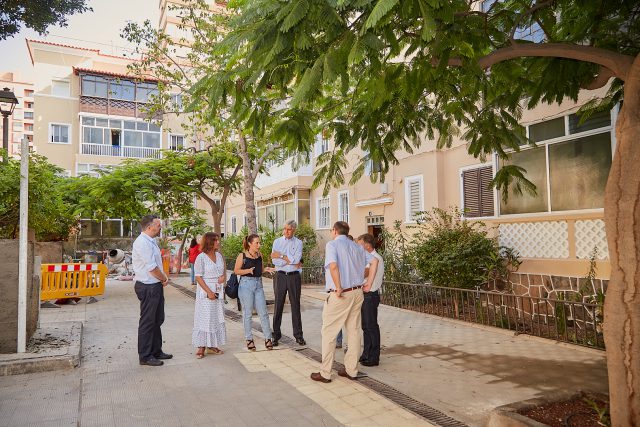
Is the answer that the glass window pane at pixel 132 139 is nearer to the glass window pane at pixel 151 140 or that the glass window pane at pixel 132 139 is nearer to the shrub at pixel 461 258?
the glass window pane at pixel 151 140

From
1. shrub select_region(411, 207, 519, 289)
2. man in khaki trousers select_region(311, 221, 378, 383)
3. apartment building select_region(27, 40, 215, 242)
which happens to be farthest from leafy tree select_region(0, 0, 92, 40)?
apartment building select_region(27, 40, 215, 242)

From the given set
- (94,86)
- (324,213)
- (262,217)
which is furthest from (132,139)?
(324,213)

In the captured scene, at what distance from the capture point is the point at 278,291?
297 inches

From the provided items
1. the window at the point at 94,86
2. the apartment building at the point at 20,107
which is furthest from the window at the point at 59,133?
the apartment building at the point at 20,107

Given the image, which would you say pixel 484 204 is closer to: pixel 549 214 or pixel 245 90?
pixel 549 214

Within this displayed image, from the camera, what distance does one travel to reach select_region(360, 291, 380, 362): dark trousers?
6.15m

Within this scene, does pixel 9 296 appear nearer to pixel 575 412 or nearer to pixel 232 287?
pixel 232 287

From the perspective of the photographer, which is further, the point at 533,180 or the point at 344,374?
the point at 533,180

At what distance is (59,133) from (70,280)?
70.9ft

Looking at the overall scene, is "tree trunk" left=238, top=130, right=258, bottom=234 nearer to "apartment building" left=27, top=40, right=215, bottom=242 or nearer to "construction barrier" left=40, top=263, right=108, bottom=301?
"construction barrier" left=40, top=263, right=108, bottom=301

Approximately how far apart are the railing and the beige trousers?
3504mm

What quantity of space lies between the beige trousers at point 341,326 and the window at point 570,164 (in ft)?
14.9

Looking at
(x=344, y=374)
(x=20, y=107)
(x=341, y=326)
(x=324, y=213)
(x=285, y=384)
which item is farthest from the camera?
(x=20, y=107)

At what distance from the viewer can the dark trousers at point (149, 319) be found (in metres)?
6.30
